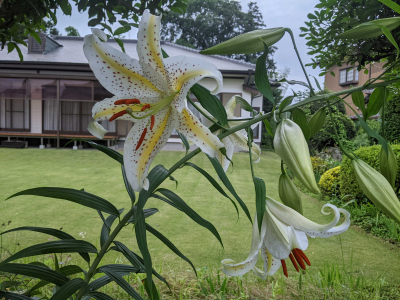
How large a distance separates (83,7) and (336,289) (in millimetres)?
2193

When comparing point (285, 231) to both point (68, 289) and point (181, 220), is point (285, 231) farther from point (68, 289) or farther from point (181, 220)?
point (181, 220)

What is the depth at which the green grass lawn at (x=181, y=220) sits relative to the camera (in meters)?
2.83

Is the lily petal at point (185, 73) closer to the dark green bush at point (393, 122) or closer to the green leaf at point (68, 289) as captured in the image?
the green leaf at point (68, 289)

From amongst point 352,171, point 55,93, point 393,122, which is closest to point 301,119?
point 352,171

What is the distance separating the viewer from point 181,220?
377 cm

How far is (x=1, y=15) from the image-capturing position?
1793 mm

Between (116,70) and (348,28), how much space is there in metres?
1.63

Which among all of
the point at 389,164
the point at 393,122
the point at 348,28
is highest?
the point at 348,28

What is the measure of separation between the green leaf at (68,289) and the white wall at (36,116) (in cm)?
1044

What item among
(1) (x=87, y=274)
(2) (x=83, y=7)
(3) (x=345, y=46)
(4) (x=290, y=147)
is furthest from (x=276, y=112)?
(3) (x=345, y=46)

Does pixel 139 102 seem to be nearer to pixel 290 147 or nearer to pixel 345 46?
pixel 290 147

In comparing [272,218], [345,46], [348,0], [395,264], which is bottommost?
[395,264]

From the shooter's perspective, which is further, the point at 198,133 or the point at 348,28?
the point at 348,28

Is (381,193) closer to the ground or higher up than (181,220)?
higher up
